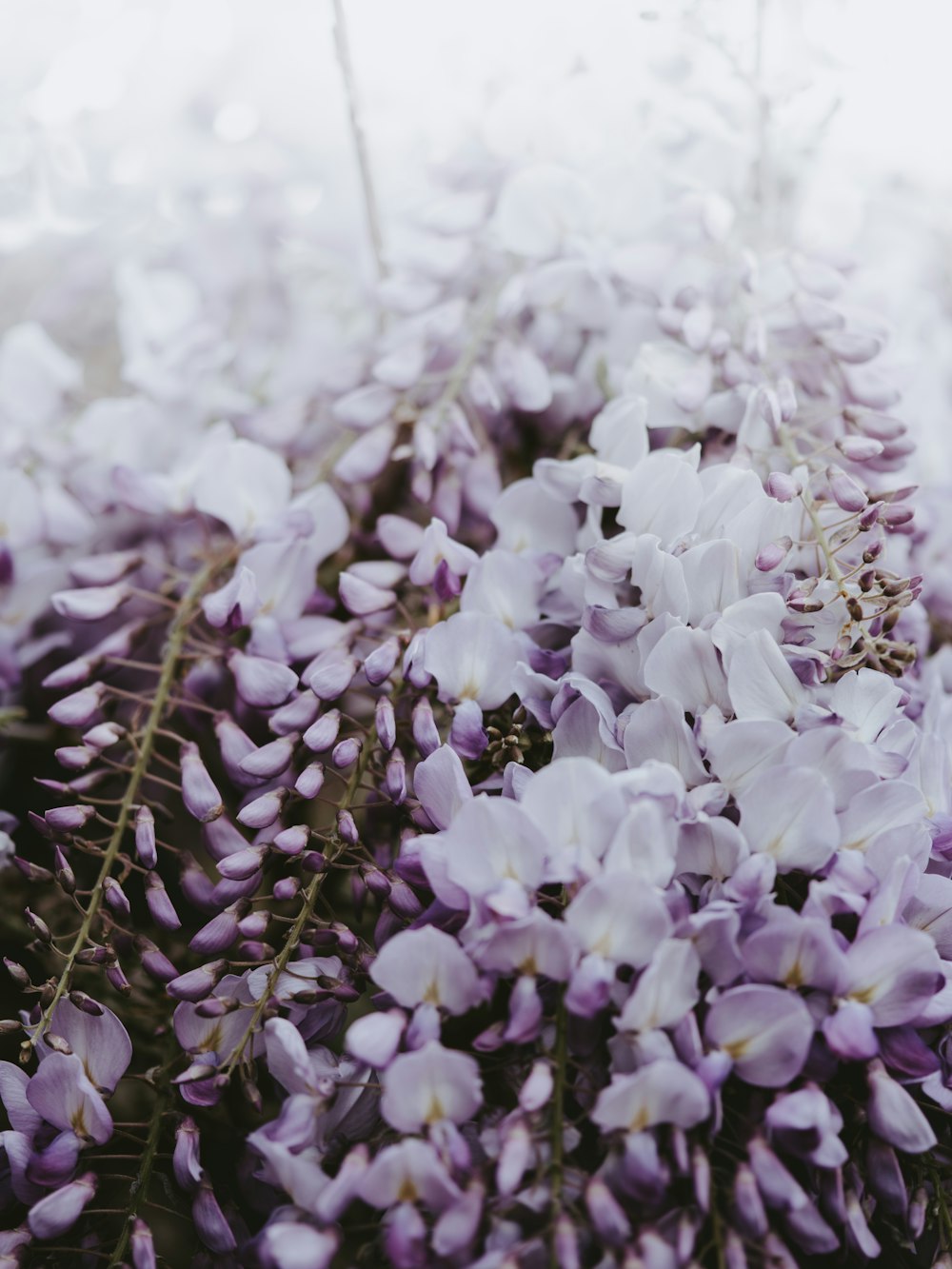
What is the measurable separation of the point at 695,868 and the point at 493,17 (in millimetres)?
766

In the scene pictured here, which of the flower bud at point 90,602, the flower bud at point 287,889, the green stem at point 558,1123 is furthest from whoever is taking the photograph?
the flower bud at point 90,602

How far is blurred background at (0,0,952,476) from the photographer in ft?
2.40

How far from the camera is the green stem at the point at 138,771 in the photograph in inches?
18.6

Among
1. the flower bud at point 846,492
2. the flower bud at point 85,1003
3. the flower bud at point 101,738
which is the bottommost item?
the flower bud at point 85,1003

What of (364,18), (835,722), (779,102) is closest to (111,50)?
(364,18)

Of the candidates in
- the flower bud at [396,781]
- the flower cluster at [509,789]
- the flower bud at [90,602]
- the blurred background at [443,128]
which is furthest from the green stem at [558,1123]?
the blurred background at [443,128]

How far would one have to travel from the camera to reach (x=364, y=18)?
988mm

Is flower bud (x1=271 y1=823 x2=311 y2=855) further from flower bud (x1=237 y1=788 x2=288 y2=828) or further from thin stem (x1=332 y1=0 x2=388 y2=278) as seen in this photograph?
thin stem (x1=332 y1=0 x2=388 y2=278)

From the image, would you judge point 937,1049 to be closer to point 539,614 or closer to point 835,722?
point 835,722

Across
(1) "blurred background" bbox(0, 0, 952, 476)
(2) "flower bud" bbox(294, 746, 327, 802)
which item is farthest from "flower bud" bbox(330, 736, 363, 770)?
(1) "blurred background" bbox(0, 0, 952, 476)

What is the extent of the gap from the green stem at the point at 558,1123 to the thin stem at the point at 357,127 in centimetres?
53

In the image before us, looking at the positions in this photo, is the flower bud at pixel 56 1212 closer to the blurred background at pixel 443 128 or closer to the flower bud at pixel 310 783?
the flower bud at pixel 310 783

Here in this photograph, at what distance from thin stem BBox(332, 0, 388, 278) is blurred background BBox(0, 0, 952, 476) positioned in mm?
17

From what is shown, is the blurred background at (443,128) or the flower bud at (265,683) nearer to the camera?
the flower bud at (265,683)
